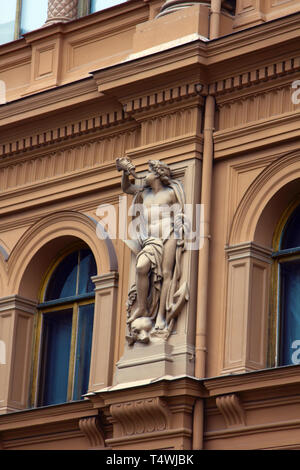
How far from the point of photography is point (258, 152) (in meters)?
21.2

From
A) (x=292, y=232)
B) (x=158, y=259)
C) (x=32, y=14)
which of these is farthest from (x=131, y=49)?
(x=292, y=232)

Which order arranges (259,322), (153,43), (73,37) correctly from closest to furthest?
1. (259,322)
2. (153,43)
3. (73,37)

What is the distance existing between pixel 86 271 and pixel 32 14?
4.50 m

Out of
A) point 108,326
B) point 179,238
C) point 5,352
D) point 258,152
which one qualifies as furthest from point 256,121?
point 5,352

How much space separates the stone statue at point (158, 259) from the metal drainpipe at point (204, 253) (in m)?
0.26

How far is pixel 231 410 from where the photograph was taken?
20047 millimetres

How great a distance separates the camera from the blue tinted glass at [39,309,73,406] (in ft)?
74.8

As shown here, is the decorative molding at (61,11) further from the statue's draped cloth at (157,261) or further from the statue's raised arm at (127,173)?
the statue's draped cloth at (157,261)

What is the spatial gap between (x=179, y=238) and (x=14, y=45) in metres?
5.01

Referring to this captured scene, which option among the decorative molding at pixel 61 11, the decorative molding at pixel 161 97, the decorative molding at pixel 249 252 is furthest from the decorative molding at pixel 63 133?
the decorative molding at pixel 249 252

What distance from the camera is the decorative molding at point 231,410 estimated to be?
786 inches

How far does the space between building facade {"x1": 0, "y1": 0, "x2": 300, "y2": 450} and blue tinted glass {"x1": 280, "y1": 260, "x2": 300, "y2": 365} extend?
0.02m

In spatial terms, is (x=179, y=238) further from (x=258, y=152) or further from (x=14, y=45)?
(x=14, y=45)

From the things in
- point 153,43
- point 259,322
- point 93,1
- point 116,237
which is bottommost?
point 259,322
